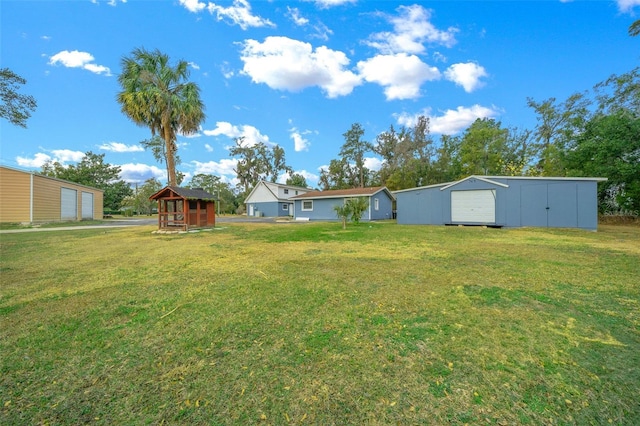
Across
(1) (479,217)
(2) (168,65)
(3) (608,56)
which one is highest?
(3) (608,56)

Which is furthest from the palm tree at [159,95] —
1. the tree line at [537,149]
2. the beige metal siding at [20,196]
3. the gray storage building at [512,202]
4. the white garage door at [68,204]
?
the tree line at [537,149]

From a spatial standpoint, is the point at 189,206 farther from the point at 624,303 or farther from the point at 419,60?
the point at 419,60

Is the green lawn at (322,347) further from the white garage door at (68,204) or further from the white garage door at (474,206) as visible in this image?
the white garage door at (68,204)

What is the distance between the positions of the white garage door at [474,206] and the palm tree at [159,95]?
632 inches

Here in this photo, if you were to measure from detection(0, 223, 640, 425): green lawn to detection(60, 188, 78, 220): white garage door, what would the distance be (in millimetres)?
19051

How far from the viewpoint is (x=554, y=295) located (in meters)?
3.56

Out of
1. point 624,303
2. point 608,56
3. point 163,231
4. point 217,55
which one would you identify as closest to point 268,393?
point 624,303

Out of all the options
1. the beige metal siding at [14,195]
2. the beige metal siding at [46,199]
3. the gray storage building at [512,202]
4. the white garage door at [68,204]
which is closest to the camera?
the gray storage building at [512,202]

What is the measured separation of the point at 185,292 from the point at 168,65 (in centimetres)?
1637

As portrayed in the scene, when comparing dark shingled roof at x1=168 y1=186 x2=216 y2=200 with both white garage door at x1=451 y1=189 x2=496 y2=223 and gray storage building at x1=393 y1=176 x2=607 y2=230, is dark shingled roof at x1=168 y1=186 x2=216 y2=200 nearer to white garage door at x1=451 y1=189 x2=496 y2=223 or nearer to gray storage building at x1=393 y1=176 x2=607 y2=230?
gray storage building at x1=393 y1=176 x2=607 y2=230

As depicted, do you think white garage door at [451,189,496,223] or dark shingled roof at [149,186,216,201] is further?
white garage door at [451,189,496,223]

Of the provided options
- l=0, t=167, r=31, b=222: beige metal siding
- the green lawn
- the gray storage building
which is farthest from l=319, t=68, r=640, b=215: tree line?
l=0, t=167, r=31, b=222: beige metal siding

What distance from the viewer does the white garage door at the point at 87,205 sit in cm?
2158

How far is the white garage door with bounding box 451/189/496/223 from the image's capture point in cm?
1427
